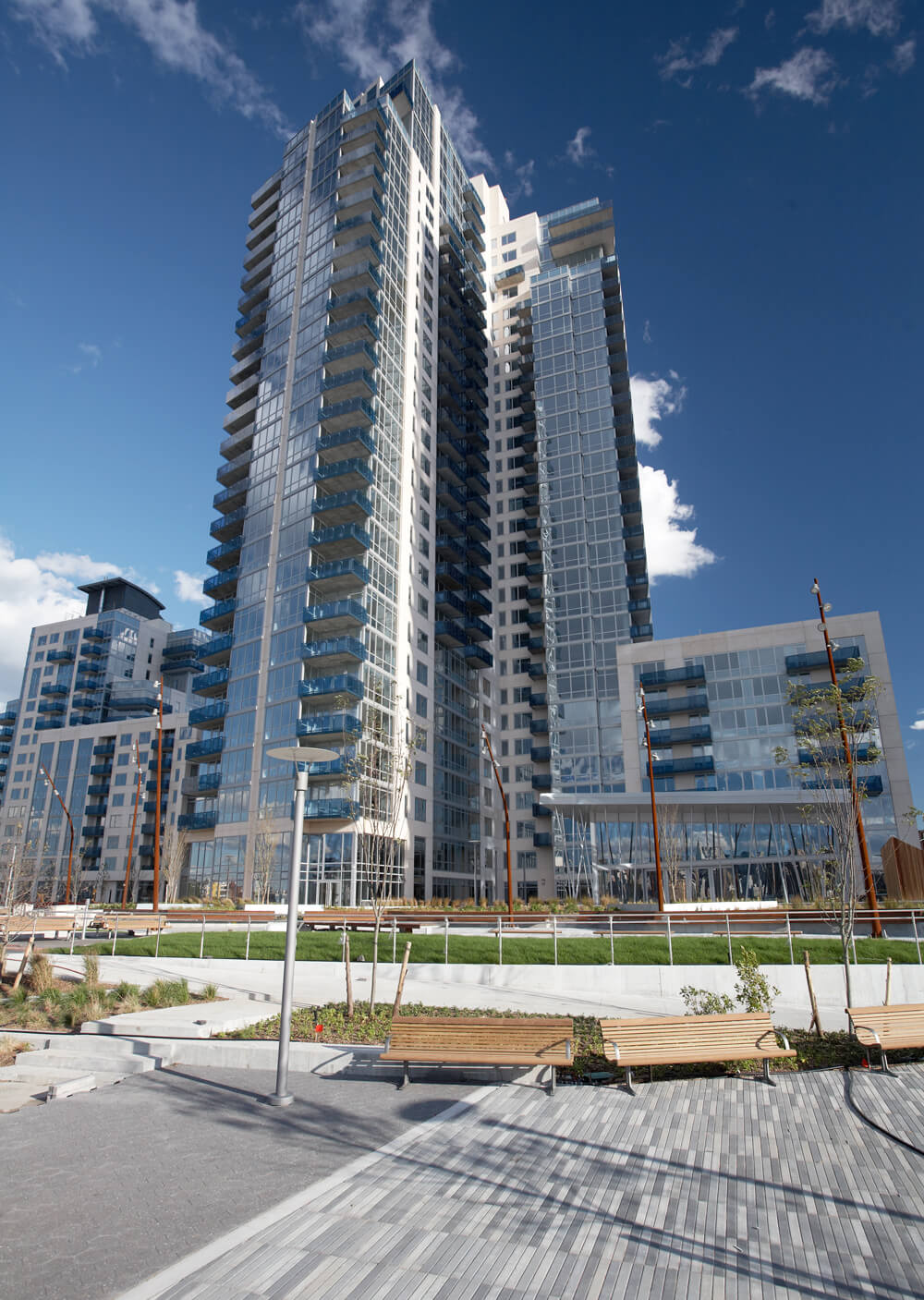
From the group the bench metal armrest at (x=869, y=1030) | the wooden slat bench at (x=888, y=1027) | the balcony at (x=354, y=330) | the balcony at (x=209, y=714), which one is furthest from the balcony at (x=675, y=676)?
the bench metal armrest at (x=869, y=1030)

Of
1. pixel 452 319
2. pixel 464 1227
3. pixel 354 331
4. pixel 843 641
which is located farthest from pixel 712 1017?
pixel 452 319

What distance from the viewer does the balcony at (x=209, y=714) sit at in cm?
5659

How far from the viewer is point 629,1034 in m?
10.2

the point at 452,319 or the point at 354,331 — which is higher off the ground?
the point at 452,319

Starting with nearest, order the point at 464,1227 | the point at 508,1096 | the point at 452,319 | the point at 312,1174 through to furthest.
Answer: the point at 464,1227, the point at 312,1174, the point at 508,1096, the point at 452,319

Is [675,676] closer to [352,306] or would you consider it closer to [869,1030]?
[352,306]

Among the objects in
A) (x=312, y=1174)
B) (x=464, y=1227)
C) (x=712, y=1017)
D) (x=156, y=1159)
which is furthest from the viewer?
(x=712, y=1017)

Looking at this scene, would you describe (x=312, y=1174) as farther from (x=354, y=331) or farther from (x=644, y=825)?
(x=354, y=331)

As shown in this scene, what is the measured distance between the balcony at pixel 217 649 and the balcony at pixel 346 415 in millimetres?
16804

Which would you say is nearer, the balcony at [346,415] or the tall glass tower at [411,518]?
the tall glass tower at [411,518]

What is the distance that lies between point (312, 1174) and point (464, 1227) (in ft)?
5.94

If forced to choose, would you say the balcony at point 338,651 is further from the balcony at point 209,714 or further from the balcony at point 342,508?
the balcony at point 209,714

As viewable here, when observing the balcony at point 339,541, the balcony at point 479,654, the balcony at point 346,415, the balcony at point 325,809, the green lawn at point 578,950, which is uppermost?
the balcony at point 346,415

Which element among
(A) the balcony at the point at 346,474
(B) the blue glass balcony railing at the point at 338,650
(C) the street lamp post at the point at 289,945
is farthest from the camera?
(A) the balcony at the point at 346,474
